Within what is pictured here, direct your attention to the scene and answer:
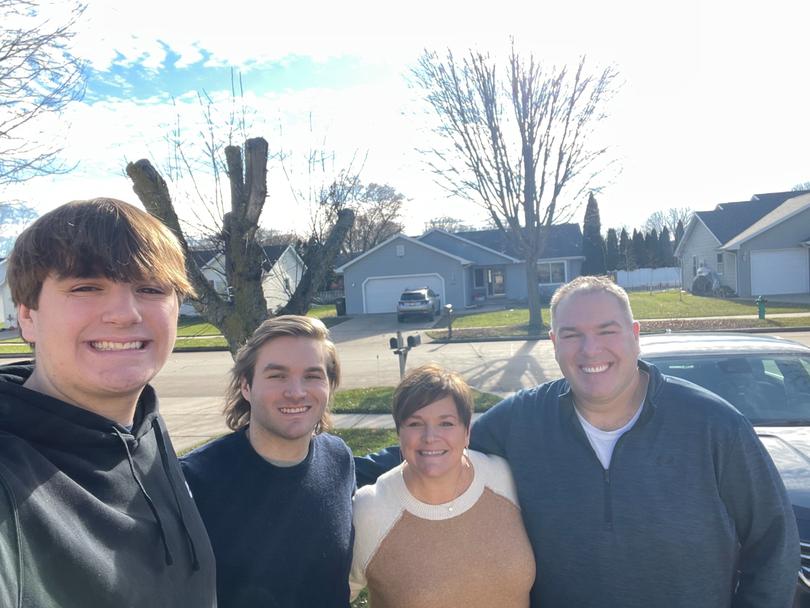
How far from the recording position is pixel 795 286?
27875 mm

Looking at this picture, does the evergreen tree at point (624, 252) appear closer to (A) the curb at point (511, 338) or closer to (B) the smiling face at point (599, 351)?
(A) the curb at point (511, 338)

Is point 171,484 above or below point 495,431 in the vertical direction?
above

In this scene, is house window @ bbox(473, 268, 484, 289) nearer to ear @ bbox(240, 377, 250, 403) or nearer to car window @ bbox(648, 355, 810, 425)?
car window @ bbox(648, 355, 810, 425)

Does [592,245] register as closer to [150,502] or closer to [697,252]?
[697,252]

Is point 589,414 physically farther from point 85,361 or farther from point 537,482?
point 85,361

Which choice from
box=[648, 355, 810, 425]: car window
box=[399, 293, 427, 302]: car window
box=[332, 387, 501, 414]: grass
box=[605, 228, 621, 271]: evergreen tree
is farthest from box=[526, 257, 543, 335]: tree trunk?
box=[605, 228, 621, 271]: evergreen tree

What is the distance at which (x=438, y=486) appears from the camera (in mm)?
2258

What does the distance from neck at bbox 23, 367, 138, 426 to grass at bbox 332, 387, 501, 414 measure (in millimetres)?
7191

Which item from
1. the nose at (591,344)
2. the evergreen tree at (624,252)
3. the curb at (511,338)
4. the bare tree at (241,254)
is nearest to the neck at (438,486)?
the nose at (591,344)

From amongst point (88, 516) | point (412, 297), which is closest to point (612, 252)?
point (412, 297)

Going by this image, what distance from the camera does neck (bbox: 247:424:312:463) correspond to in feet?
7.12

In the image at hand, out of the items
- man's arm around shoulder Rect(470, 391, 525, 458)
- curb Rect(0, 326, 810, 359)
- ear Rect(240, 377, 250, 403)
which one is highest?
ear Rect(240, 377, 250, 403)

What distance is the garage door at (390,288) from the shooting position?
31844mm

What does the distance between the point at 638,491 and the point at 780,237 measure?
3142cm
